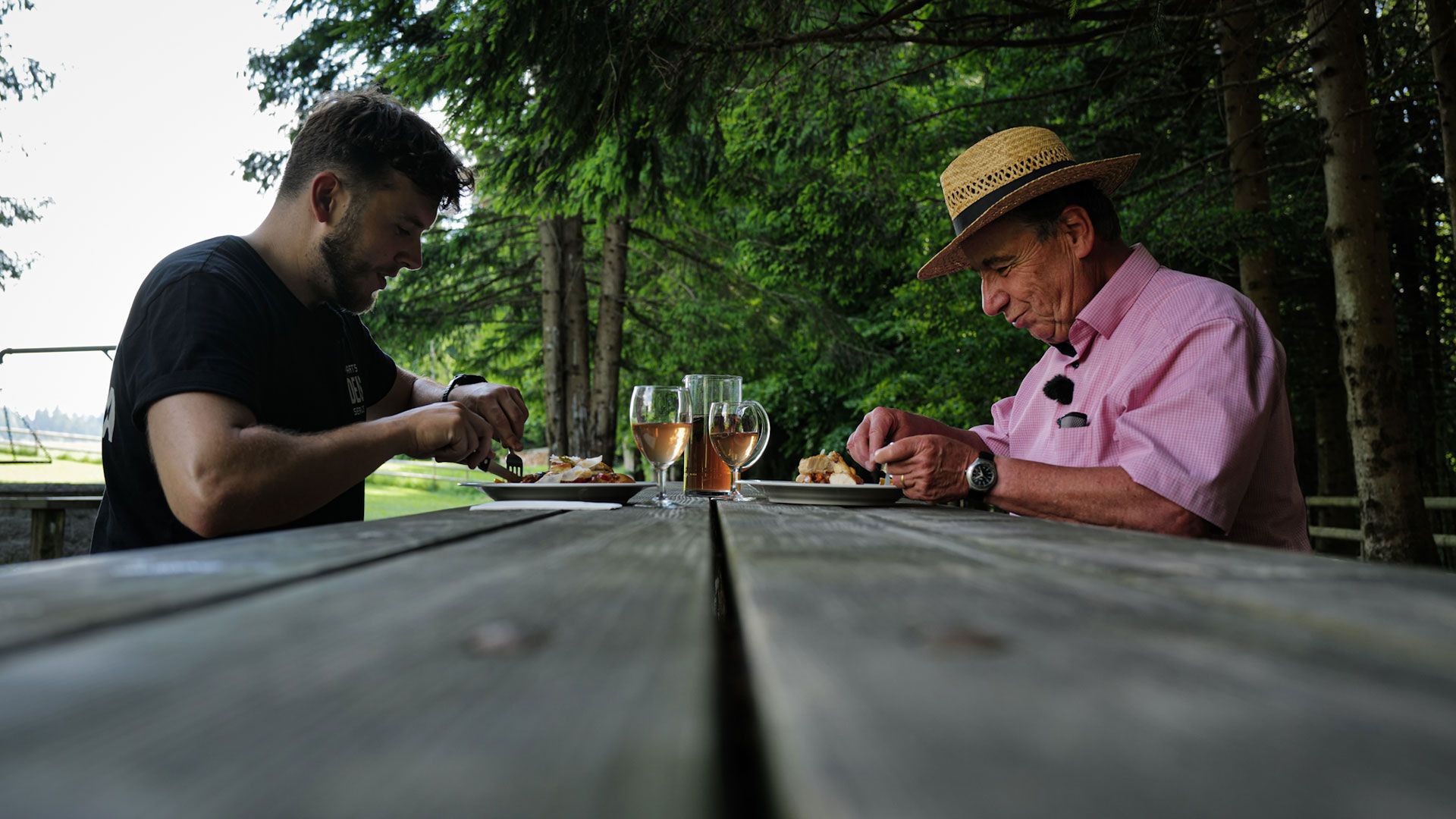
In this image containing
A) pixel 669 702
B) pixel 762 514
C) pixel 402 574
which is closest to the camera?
pixel 669 702

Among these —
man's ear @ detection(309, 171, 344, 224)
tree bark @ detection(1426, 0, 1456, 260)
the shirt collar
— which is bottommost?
the shirt collar

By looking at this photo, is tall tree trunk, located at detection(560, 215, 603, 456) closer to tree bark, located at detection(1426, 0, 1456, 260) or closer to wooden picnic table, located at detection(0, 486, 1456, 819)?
tree bark, located at detection(1426, 0, 1456, 260)

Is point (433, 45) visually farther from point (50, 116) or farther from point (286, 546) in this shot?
point (50, 116)

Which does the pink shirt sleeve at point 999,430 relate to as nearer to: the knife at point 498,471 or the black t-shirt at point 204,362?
the knife at point 498,471

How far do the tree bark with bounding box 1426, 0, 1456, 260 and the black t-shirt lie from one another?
17.7 feet

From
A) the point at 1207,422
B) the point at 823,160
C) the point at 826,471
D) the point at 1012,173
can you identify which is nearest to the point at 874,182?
the point at 823,160

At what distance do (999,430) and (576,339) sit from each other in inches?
321

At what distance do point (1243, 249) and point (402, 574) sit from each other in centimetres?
588

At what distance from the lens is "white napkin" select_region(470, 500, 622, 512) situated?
6.40 ft

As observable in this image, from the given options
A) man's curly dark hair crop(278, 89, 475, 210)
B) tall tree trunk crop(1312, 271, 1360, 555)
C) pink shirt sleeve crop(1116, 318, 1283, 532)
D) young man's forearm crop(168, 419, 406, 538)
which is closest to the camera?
young man's forearm crop(168, 419, 406, 538)

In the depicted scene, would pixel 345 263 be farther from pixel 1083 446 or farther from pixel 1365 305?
pixel 1365 305

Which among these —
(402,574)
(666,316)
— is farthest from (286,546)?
(666,316)

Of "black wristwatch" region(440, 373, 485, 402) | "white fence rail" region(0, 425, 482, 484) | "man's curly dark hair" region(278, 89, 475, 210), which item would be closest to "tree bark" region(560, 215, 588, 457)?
"black wristwatch" region(440, 373, 485, 402)

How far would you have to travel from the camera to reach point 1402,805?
24 cm
